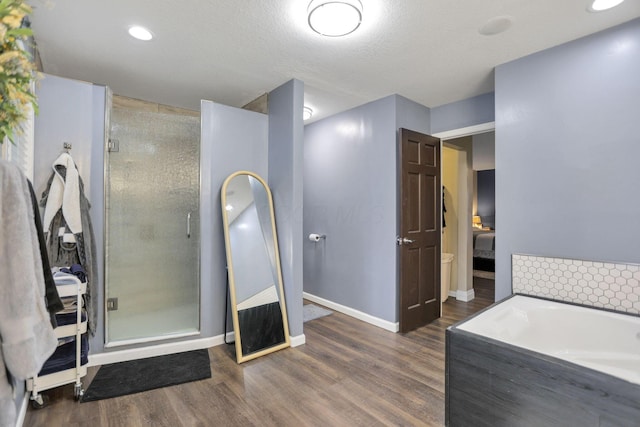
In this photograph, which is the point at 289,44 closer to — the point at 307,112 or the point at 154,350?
the point at 307,112

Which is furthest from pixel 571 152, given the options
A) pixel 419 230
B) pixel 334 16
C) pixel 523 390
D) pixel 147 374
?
pixel 147 374

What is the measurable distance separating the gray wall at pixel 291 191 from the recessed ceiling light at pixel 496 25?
161 centimetres

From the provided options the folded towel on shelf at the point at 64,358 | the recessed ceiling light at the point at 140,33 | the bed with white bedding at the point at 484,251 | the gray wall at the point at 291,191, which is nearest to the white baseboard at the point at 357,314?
the gray wall at the point at 291,191

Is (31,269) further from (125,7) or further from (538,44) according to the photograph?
(538,44)

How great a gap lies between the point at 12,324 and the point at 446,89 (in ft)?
11.9

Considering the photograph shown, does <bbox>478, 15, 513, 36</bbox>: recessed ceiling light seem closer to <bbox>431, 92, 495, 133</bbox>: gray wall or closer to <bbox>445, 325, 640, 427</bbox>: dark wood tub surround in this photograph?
<bbox>431, 92, 495, 133</bbox>: gray wall

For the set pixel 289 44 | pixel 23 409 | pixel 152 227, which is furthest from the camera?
pixel 152 227

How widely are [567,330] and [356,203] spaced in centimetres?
230

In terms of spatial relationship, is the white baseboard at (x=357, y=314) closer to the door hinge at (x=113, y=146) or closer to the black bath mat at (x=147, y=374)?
the black bath mat at (x=147, y=374)

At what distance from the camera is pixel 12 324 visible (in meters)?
0.98

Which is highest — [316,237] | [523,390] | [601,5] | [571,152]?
[601,5]

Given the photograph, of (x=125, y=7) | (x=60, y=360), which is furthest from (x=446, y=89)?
(x=60, y=360)

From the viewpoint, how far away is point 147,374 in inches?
94.4

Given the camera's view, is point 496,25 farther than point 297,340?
No
